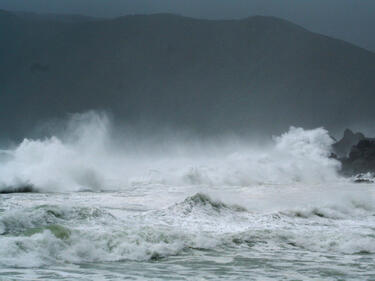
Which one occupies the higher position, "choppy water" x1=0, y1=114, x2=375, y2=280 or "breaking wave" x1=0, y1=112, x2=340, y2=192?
"breaking wave" x1=0, y1=112, x2=340, y2=192

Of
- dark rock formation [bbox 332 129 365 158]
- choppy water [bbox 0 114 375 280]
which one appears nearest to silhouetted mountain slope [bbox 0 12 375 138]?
dark rock formation [bbox 332 129 365 158]

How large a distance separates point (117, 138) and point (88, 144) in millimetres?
33124

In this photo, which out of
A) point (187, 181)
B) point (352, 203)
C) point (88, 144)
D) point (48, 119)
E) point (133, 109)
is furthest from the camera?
point (133, 109)

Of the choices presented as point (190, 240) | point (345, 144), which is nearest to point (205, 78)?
point (345, 144)

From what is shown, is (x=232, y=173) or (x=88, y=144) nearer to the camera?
(x=232, y=173)

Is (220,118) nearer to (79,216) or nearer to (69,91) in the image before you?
(69,91)

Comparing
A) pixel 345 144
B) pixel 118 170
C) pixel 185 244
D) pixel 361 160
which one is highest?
pixel 345 144

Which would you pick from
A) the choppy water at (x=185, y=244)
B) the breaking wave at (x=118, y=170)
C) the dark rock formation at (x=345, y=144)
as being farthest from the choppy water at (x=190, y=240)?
the dark rock formation at (x=345, y=144)

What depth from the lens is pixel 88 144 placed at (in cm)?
3834

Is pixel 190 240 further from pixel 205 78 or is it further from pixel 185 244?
pixel 205 78

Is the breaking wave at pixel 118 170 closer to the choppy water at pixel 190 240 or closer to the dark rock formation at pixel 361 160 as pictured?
the dark rock formation at pixel 361 160

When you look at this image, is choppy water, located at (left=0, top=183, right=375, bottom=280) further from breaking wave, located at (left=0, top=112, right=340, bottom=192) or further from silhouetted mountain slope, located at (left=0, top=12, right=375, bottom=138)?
silhouetted mountain slope, located at (left=0, top=12, right=375, bottom=138)

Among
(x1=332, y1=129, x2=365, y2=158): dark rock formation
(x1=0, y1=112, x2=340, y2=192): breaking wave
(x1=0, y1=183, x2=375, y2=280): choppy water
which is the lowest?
(x1=0, y1=183, x2=375, y2=280): choppy water

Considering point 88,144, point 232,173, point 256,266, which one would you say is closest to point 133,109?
point 88,144
